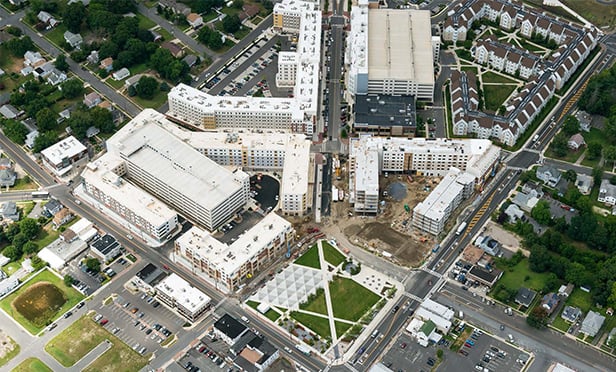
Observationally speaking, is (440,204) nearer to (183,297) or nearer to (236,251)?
(236,251)

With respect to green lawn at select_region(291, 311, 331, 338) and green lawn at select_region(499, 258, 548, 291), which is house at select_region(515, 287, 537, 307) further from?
green lawn at select_region(291, 311, 331, 338)

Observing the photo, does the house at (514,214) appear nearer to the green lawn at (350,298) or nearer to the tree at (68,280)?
the green lawn at (350,298)

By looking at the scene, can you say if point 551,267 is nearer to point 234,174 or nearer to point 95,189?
point 234,174

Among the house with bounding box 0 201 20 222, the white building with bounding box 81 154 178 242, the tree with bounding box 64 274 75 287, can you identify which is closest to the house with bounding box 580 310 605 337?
the white building with bounding box 81 154 178 242

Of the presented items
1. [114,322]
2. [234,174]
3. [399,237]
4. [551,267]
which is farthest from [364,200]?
[114,322]

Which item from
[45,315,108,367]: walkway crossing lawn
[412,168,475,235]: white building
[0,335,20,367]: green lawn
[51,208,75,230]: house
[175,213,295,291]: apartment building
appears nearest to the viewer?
[0,335,20,367]: green lawn

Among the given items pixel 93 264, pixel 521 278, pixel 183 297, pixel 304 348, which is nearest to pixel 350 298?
pixel 304 348
